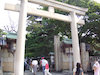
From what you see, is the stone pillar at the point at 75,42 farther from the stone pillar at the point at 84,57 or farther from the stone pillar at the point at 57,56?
the stone pillar at the point at 57,56

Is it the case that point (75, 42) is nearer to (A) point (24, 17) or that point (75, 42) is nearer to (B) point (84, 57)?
(B) point (84, 57)

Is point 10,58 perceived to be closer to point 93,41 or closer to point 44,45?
point 44,45

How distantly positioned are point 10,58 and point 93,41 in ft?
35.3

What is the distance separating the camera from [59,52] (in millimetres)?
13016

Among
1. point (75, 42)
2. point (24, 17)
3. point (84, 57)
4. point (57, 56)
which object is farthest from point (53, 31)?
point (24, 17)

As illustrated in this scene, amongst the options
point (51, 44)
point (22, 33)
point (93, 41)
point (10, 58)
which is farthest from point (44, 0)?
point (93, 41)

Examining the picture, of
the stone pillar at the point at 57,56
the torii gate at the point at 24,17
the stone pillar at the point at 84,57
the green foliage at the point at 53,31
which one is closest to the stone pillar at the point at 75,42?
the torii gate at the point at 24,17

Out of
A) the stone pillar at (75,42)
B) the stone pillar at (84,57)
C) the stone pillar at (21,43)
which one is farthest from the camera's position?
the stone pillar at (84,57)

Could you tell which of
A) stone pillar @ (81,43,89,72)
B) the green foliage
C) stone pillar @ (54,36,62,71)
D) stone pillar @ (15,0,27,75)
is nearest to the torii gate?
stone pillar @ (15,0,27,75)

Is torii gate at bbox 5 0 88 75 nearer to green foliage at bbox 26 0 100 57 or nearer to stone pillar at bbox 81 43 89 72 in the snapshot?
green foliage at bbox 26 0 100 57

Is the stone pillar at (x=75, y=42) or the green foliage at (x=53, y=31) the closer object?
the stone pillar at (x=75, y=42)

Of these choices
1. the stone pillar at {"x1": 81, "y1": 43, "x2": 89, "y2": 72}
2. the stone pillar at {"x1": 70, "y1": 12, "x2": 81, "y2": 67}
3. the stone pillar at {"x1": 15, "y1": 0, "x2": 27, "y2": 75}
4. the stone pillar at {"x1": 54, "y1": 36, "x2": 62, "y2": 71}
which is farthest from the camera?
the stone pillar at {"x1": 54, "y1": 36, "x2": 62, "y2": 71}

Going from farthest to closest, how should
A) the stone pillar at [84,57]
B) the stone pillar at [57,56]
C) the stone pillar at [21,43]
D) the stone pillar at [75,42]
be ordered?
the stone pillar at [57,56]
the stone pillar at [84,57]
the stone pillar at [75,42]
the stone pillar at [21,43]

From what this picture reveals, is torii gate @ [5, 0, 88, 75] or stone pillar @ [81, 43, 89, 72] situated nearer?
torii gate @ [5, 0, 88, 75]
